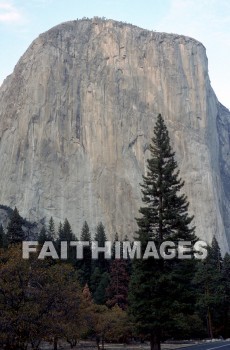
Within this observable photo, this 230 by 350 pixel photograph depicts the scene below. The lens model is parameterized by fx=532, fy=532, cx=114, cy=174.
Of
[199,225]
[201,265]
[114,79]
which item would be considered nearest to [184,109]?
[114,79]

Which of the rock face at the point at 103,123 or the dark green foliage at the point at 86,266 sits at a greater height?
the rock face at the point at 103,123

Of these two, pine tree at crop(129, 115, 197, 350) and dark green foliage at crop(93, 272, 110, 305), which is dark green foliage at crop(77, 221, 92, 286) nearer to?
dark green foliage at crop(93, 272, 110, 305)

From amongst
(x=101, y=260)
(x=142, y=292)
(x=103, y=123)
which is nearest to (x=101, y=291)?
(x=101, y=260)

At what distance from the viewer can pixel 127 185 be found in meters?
103

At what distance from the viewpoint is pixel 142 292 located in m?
29.5

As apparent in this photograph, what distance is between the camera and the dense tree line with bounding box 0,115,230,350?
1967 centimetres

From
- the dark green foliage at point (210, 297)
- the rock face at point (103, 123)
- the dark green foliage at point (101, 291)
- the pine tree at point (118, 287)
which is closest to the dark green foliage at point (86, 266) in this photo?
the dark green foliage at point (101, 291)

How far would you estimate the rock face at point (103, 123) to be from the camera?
10288 centimetres

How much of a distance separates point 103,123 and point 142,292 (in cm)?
8236

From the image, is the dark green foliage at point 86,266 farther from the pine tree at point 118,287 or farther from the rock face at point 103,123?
the rock face at point 103,123

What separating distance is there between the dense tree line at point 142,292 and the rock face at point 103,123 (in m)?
46.4

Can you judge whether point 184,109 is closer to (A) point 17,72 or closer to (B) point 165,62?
(B) point 165,62

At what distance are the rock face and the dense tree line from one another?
46.4 metres

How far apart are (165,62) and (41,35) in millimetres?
28182
